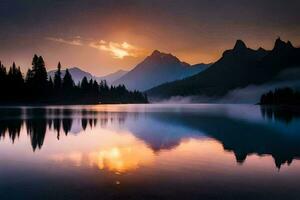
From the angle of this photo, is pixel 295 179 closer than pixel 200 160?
Yes

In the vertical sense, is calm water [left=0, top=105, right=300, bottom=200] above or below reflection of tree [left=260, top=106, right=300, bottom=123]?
below

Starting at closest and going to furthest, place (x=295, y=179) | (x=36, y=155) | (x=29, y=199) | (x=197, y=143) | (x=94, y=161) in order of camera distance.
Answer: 1. (x=29, y=199)
2. (x=295, y=179)
3. (x=94, y=161)
4. (x=36, y=155)
5. (x=197, y=143)

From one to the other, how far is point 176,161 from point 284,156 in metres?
9.99

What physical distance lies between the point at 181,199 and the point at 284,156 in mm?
17069

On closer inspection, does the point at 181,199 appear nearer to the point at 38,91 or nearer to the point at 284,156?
the point at 284,156

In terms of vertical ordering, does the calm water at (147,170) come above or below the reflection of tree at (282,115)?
below

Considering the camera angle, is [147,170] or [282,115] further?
[282,115]

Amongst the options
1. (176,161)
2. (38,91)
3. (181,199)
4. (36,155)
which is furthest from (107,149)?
(38,91)

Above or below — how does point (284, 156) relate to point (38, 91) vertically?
below

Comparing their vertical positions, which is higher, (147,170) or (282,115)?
(282,115)

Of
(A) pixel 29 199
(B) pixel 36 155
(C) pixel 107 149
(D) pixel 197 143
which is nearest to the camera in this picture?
(A) pixel 29 199

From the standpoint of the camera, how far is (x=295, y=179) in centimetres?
2066

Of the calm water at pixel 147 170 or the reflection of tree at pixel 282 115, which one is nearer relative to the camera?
the calm water at pixel 147 170

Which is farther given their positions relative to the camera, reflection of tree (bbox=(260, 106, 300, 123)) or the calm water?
reflection of tree (bbox=(260, 106, 300, 123))
